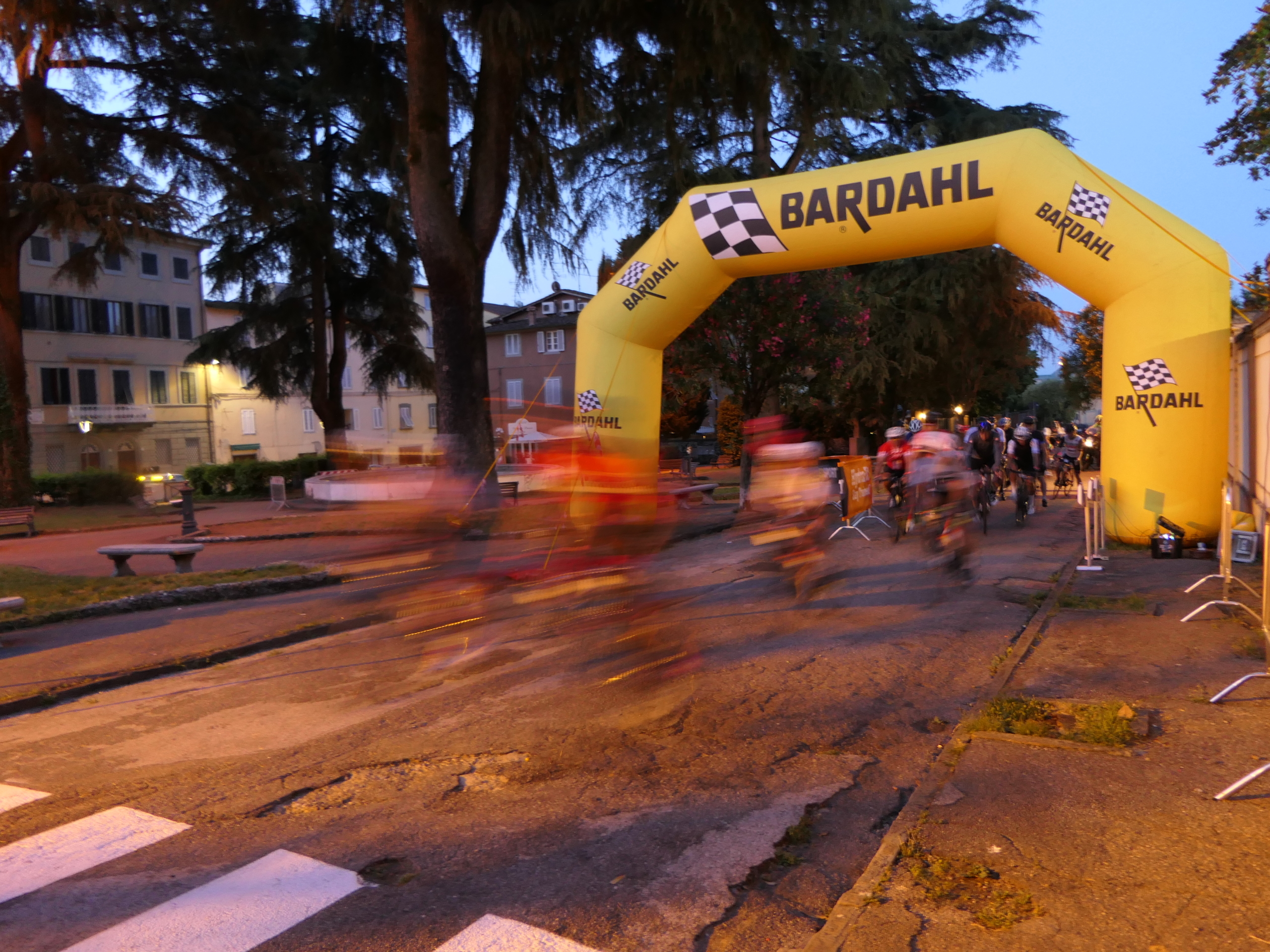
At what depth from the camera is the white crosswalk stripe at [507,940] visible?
11.3ft

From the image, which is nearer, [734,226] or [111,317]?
[734,226]

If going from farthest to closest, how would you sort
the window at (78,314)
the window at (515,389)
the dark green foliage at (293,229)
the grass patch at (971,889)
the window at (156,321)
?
1. the window at (515,389)
2. the window at (156,321)
3. the window at (78,314)
4. the dark green foliage at (293,229)
5. the grass patch at (971,889)

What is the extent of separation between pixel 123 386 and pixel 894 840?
179ft

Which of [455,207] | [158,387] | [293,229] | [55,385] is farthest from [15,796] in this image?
[158,387]

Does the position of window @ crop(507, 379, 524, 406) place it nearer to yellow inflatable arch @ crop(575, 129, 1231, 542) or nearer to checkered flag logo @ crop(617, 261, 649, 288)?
checkered flag logo @ crop(617, 261, 649, 288)

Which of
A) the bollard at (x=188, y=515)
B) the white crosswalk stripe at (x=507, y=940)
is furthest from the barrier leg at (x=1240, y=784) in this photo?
the bollard at (x=188, y=515)

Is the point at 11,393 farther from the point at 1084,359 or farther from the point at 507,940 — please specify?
the point at 1084,359

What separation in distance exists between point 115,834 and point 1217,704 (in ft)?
20.6

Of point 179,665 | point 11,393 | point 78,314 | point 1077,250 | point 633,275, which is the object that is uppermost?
point 78,314

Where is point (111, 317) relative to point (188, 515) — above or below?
above

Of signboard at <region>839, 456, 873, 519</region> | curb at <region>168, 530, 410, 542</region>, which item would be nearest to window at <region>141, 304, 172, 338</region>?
curb at <region>168, 530, 410, 542</region>

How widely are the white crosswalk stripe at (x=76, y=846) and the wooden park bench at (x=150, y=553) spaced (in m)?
9.04

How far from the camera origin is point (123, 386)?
50.2m

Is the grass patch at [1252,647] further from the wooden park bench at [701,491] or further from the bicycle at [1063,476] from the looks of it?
the bicycle at [1063,476]
